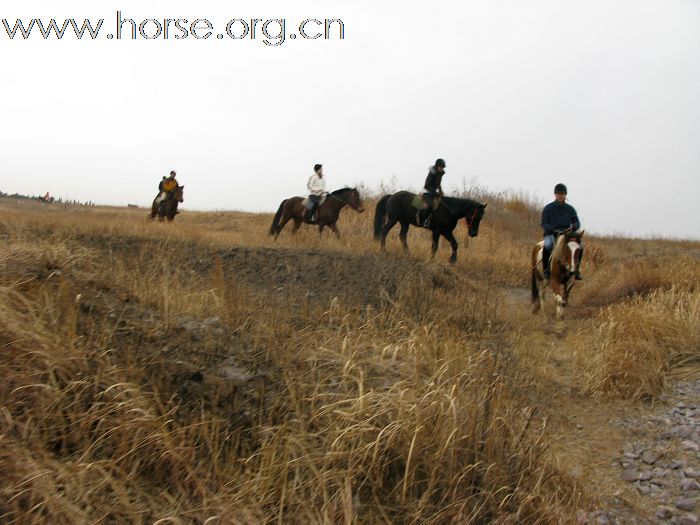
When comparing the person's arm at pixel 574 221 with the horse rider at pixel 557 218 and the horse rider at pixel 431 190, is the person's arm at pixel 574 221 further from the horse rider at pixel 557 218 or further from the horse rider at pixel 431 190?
the horse rider at pixel 431 190

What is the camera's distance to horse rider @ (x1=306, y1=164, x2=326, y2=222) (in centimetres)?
1584

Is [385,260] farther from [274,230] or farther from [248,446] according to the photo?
[248,446]

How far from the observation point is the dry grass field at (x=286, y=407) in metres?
3.63

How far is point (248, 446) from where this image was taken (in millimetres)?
4199

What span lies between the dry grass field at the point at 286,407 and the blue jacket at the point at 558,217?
3359mm

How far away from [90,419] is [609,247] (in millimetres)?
20206

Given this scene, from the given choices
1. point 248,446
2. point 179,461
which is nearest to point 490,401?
point 248,446

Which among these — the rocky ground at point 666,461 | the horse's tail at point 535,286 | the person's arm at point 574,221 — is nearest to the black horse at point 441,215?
the horse's tail at point 535,286

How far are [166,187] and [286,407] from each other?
15.5 metres

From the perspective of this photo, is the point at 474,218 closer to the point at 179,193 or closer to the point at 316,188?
the point at 316,188

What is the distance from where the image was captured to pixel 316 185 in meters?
15.9

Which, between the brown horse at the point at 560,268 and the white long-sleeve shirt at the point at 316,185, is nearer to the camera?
the brown horse at the point at 560,268

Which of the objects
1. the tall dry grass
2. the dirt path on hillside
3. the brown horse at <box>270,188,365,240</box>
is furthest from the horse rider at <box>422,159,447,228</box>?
the tall dry grass

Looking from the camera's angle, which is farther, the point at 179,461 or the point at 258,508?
the point at 179,461
